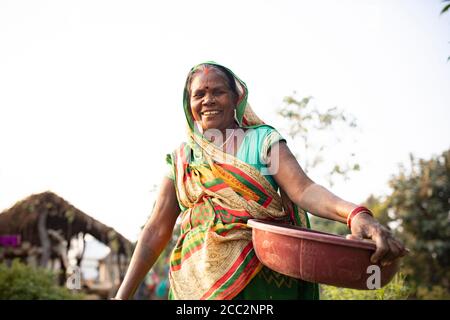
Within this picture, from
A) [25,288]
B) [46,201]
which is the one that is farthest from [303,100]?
[46,201]

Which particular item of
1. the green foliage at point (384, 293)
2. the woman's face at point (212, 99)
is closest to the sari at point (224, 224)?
the woman's face at point (212, 99)

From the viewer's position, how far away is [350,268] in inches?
70.8

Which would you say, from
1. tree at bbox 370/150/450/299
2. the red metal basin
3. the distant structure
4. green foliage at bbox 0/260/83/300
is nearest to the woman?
the red metal basin

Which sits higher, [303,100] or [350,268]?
[303,100]

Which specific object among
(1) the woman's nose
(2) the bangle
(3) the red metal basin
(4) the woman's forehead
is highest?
(4) the woman's forehead

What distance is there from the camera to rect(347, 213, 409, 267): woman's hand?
5.75ft

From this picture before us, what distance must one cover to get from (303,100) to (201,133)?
697cm

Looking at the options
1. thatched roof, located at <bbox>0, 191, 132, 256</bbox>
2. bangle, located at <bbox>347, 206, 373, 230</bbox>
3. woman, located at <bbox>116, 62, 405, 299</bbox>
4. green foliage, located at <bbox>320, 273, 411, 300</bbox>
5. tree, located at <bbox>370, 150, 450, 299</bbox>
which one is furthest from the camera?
tree, located at <bbox>370, 150, 450, 299</bbox>

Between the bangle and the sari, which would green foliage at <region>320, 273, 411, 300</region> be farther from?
the bangle

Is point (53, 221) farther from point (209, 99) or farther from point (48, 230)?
point (209, 99)

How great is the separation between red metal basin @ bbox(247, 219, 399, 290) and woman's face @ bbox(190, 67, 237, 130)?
71cm

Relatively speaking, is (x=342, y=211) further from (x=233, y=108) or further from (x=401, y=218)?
(x=401, y=218)

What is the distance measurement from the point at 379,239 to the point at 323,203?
0.33m

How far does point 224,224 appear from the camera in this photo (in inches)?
88.8
